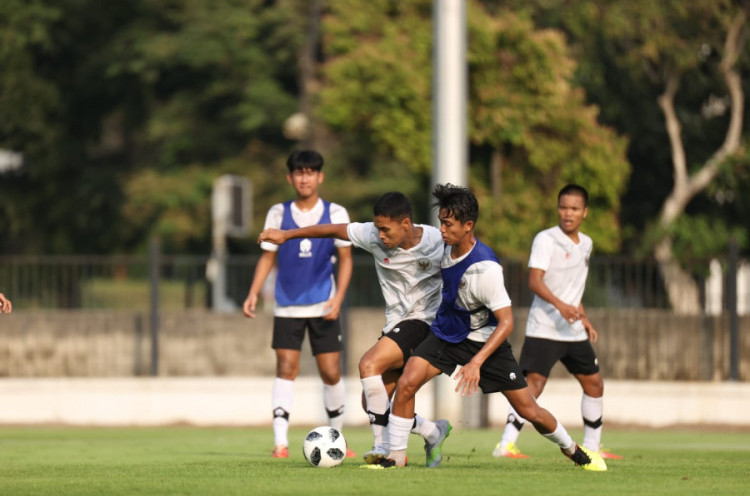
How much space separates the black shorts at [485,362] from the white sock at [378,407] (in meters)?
0.48

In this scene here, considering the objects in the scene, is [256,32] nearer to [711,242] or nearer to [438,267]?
[711,242]

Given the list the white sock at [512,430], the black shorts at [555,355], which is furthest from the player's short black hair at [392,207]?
the white sock at [512,430]

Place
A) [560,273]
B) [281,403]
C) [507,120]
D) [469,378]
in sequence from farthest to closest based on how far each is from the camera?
[507,120], [281,403], [560,273], [469,378]

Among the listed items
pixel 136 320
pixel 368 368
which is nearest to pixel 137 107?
pixel 136 320

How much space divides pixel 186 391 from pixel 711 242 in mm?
10819

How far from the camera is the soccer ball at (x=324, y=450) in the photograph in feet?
28.7

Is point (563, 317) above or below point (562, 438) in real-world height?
above

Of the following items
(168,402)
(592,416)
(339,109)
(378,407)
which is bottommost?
(168,402)

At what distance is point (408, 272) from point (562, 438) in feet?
4.77

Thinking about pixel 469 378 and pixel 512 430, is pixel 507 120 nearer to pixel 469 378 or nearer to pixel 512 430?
pixel 512 430

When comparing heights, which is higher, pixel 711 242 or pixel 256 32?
pixel 256 32

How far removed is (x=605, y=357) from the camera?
1561cm

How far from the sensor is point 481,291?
8180 millimetres

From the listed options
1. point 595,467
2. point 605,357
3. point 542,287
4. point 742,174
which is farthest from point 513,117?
point 595,467
